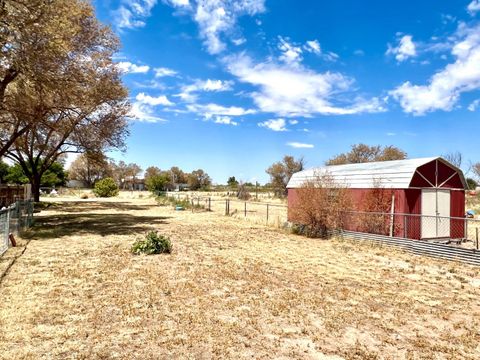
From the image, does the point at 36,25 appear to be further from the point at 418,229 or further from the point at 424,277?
the point at 418,229

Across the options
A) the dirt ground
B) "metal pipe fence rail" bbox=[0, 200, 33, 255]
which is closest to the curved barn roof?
the dirt ground

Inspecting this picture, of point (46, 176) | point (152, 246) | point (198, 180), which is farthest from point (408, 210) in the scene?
point (198, 180)

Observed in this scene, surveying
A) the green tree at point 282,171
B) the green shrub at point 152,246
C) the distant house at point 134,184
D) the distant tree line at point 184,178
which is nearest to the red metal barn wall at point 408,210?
the green shrub at point 152,246

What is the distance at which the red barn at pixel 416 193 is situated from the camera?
573 inches

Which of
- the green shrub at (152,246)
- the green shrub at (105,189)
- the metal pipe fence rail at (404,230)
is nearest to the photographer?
the green shrub at (152,246)

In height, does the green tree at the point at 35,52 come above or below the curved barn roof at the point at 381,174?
above

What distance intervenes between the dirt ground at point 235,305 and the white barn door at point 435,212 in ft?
13.0

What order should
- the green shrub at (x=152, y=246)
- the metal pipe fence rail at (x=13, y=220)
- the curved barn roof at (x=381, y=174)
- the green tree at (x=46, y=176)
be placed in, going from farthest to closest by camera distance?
1. the green tree at (x=46, y=176)
2. the curved barn roof at (x=381, y=174)
3. the green shrub at (x=152, y=246)
4. the metal pipe fence rail at (x=13, y=220)

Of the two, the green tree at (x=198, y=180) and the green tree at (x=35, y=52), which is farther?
the green tree at (x=198, y=180)

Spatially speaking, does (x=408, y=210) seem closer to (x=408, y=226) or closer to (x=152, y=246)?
(x=408, y=226)

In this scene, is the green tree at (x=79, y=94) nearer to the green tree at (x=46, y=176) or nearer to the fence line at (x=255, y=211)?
the fence line at (x=255, y=211)

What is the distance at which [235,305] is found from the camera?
6.57 m

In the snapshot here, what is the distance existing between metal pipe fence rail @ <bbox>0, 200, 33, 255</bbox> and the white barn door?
1566 cm

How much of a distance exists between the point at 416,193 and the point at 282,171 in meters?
46.3
